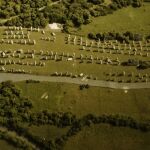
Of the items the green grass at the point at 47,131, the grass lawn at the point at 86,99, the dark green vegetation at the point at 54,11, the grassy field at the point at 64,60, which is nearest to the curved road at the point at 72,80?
the grass lawn at the point at 86,99

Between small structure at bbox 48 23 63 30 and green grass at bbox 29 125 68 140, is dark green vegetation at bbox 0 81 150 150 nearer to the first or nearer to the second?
green grass at bbox 29 125 68 140

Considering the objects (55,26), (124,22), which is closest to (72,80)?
(55,26)

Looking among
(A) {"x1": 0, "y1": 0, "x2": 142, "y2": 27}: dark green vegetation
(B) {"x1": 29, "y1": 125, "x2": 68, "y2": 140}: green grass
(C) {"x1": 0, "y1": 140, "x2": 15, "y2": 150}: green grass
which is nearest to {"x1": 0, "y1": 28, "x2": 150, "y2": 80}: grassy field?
(A) {"x1": 0, "y1": 0, "x2": 142, "y2": 27}: dark green vegetation

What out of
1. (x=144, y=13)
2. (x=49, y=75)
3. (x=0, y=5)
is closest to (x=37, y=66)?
(x=49, y=75)

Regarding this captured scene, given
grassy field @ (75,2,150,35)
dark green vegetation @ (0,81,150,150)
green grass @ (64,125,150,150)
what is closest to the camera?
→ green grass @ (64,125,150,150)

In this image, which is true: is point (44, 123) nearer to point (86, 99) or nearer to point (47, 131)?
point (47, 131)

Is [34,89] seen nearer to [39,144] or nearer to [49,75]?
[49,75]
